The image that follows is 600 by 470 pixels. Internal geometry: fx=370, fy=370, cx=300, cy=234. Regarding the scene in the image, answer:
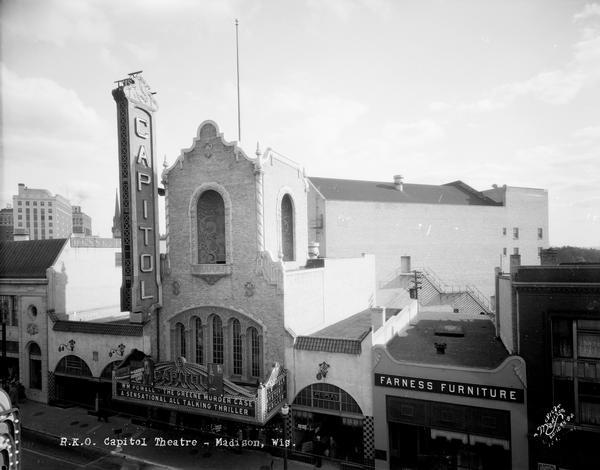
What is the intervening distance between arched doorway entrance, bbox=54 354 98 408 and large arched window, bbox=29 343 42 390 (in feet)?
6.26

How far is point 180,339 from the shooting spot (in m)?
21.8

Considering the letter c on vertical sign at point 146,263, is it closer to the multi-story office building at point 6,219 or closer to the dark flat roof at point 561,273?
the multi-story office building at point 6,219

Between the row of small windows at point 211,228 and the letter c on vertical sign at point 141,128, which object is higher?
the letter c on vertical sign at point 141,128

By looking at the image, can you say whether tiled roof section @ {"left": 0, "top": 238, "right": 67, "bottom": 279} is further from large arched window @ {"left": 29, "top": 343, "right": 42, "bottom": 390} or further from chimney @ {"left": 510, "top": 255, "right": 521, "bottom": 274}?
chimney @ {"left": 510, "top": 255, "right": 521, "bottom": 274}

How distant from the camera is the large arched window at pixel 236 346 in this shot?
804 inches

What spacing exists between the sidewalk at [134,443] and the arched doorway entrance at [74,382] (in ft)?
2.64

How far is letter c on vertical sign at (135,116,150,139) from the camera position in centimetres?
2030

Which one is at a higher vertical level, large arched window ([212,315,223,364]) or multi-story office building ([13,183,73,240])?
multi-story office building ([13,183,73,240])

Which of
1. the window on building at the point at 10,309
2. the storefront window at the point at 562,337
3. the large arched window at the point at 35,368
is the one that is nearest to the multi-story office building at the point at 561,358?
the storefront window at the point at 562,337

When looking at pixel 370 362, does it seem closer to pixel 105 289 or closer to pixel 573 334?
pixel 573 334

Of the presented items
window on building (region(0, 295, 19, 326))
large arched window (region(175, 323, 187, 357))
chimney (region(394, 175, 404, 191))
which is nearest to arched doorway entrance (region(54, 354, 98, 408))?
window on building (region(0, 295, 19, 326))

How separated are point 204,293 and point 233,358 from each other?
12.9ft

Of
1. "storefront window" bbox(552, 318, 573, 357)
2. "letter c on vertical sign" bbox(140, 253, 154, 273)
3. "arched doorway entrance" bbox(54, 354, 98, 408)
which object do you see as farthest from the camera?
"arched doorway entrance" bbox(54, 354, 98, 408)

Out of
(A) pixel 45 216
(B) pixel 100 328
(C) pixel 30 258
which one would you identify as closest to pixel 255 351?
(B) pixel 100 328
